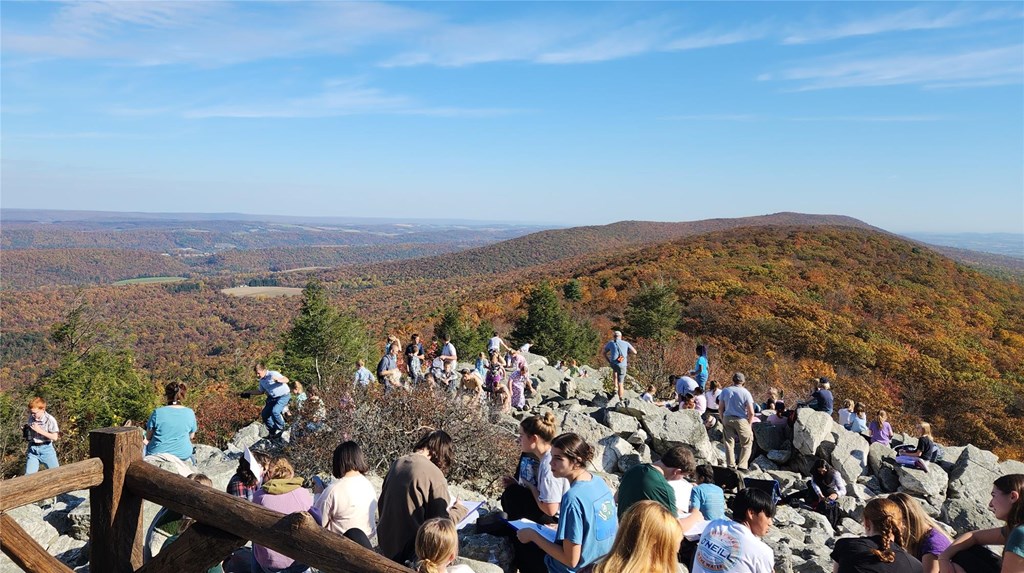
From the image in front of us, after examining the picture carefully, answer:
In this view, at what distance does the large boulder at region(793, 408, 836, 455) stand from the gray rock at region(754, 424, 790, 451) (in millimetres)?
478

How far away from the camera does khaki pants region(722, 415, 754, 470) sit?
30.0ft

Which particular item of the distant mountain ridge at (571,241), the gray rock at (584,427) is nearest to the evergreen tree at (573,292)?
the gray rock at (584,427)

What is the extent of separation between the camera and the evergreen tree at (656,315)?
2477 cm

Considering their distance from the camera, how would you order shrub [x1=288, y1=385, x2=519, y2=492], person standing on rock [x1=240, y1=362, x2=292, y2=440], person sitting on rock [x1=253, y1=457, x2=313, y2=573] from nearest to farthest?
person sitting on rock [x1=253, y1=457, x2=313, y2=573]
shrub [x1=288, y1=385, x2=519, y2=492]
person standing on rock [x1=240, y1=362, x2=292, y2=440]

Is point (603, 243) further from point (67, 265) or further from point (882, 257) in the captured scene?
point (67, 265)

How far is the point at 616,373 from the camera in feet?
38.4

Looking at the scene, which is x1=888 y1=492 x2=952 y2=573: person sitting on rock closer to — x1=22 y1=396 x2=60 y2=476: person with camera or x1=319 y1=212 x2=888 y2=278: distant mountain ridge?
x1=22 y1=396 x2=60 y2=476: person with camera

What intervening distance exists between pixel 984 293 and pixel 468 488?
4549 cm

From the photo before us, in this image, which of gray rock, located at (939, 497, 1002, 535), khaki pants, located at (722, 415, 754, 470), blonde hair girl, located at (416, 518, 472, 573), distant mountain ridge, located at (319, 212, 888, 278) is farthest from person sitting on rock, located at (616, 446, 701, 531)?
distant mountain ridge, located at (319, 212, 888, 278)

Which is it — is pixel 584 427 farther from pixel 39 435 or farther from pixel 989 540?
pixel 39 435

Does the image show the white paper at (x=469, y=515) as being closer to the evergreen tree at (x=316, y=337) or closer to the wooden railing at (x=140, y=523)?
the wooden railing at (x=140, y=523)

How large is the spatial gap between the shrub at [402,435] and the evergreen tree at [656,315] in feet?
58.0

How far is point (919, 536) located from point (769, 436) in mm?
7173

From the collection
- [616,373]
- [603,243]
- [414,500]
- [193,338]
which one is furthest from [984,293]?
[193,338]
